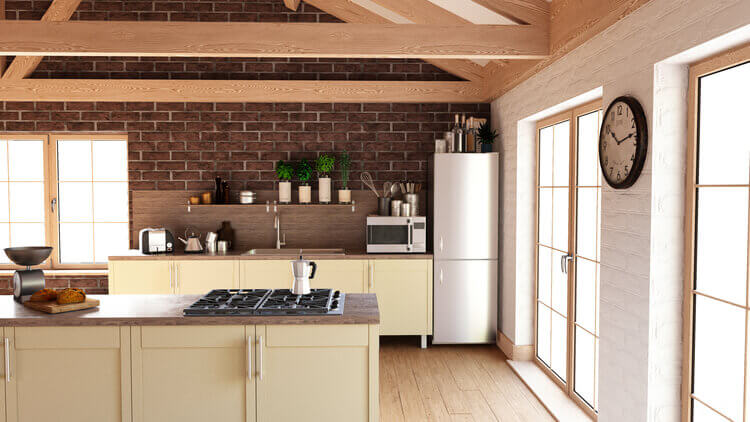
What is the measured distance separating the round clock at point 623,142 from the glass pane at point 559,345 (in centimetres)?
146

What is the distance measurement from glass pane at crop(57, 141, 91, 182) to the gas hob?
3.20 m

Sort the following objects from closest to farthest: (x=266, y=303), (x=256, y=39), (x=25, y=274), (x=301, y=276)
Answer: (x=266, y=303), (x=25, y=274), (x=301, y=276), (x=256, y=39)

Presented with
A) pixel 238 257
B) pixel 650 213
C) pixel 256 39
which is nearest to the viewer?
pixel 650 213

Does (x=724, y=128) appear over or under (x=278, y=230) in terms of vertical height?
over

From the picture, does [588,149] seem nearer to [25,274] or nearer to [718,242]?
[718,242]

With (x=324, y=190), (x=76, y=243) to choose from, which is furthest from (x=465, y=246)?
(x=76, y=243)

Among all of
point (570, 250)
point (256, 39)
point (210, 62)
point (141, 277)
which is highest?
point (210, 62)

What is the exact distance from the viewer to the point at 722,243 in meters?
2.23

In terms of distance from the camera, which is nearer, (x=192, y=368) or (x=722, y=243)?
(x=722, y=243)

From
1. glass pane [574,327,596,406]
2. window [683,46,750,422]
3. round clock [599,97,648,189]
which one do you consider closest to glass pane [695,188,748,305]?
window [683,46,750,422]

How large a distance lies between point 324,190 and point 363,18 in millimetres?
1704

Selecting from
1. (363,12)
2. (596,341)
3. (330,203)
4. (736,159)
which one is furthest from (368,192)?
(736,159)

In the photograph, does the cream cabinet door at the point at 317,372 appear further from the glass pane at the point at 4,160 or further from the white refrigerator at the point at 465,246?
the glass pane at the point at 4,160

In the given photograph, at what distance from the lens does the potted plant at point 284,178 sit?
211 inches
